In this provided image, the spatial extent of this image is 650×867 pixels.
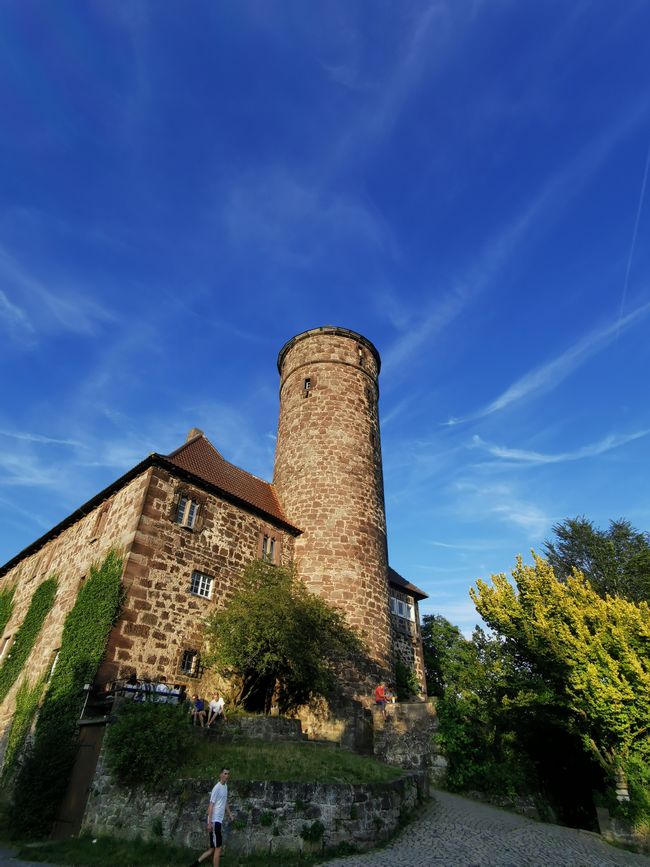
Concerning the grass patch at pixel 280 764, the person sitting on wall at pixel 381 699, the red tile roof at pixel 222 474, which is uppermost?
the red tile roof at pixel 222 474

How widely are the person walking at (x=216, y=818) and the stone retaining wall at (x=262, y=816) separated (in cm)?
54

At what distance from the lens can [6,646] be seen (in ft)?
68.2

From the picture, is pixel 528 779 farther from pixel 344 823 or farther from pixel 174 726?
pixel 174 726

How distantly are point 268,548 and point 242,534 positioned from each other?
57.3 inches

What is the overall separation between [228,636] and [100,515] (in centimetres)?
715

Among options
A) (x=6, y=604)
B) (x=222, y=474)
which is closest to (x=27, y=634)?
(x=6, y=604)

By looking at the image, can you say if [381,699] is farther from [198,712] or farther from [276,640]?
[198,712]

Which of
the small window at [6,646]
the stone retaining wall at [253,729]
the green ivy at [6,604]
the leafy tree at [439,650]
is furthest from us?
the leafy tree at [439,650]

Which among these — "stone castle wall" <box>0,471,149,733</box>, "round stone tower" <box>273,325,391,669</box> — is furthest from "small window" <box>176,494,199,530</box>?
"round stone tower" <box>273,325,391,669</box>

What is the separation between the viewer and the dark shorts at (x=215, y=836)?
8.20 m

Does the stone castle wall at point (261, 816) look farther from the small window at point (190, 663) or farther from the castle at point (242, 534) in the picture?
the small window at point (190, 663)

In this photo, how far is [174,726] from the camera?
A: 416 inches

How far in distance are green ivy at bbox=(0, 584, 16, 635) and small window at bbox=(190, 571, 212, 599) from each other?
12.4m

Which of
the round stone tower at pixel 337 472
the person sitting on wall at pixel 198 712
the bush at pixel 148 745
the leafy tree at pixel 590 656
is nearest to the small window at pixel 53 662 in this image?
the person sitting on wall at pixel 198 712
